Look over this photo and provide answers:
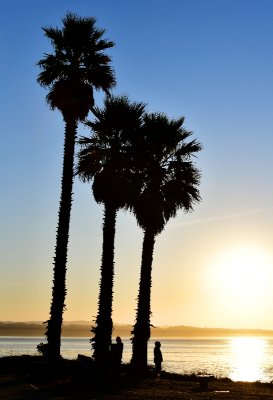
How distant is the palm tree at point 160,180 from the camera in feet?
115

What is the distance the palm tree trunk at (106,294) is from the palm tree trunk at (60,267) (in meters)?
3.18

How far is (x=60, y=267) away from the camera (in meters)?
29.9

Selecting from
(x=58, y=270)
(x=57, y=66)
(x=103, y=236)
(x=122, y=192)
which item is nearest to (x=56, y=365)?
(x=58, y=270)

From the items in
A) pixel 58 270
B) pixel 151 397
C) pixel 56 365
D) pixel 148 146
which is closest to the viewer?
pixel 151 397

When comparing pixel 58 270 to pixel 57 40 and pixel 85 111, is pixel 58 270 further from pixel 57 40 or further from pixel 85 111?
pixel 57 40

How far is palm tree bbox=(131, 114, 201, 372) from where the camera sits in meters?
34.9

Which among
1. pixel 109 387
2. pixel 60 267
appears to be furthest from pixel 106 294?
pixel 109 387

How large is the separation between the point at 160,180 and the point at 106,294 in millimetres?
7214

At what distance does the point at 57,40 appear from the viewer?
1305 inches

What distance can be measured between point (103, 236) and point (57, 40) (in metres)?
10.6

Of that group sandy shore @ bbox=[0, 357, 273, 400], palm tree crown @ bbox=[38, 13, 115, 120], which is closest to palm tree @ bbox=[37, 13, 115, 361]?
palm tree crown @ bbox=[38, 13, 115, 120]

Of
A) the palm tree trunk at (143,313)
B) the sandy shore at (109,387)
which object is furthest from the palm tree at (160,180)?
the sandy shore at (109,387)

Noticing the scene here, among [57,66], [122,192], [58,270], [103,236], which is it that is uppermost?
[57,66]

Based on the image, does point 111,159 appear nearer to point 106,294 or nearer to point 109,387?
point 106,294
